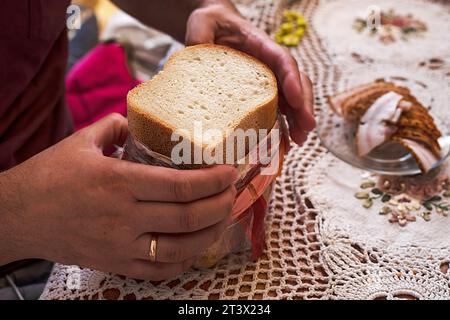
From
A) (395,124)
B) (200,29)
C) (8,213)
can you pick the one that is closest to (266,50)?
(200,29)

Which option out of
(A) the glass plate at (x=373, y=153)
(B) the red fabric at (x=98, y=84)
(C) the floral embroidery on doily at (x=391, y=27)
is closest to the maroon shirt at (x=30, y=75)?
(B) the red fabric at (x=98, y=84)

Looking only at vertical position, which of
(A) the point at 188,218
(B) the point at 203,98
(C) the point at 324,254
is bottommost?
(C) the point at 324,254

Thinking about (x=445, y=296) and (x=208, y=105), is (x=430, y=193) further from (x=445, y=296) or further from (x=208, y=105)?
(x=208, y=105)

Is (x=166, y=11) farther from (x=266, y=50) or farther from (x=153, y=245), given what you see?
(x=153, y=245)

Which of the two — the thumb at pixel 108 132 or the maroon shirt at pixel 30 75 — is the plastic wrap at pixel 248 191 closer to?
the thumb at pixel 108 132

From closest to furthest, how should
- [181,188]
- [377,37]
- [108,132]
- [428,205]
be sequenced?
[181,188] → [108,132] → [428,205] → [377,37]

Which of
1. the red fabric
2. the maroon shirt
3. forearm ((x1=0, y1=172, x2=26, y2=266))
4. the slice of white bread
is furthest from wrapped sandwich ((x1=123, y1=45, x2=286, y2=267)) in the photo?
the red fabric
